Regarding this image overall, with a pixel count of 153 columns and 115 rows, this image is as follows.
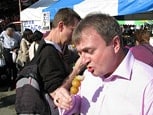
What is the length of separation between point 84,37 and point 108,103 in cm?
35

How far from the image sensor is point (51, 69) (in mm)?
2820

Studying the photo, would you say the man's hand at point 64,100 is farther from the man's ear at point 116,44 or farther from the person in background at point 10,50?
the person in background at point 10,50

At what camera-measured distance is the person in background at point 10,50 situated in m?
11.1

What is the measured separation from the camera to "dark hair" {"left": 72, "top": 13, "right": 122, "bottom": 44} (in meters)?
1.86

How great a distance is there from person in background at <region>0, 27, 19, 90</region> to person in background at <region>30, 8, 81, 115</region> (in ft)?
26.8

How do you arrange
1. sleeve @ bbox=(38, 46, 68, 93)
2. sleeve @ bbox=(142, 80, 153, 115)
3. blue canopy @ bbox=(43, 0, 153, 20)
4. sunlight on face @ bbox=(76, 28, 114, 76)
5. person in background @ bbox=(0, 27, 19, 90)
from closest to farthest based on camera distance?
sleeve @ bbox=(142, 80, 153, 115) → sunlight on face @ bbox=(76, 28, 114, 76) → sleeve @ bbox=(38, 46, 68, 93) → blue canopy @ bbox=(43, 0, 153, 20) → person in background @ bbox=(0, 27, 19, 90)

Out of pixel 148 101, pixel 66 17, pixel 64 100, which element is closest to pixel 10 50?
pixel 66 17

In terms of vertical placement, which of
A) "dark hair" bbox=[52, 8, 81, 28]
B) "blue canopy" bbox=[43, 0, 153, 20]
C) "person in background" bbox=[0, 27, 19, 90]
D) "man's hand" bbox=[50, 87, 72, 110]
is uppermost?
"dark hair" bbox=[52, 8, 81, 28]

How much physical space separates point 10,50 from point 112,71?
377 inches

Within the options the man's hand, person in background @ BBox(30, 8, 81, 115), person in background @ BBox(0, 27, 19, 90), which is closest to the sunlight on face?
the man's hand

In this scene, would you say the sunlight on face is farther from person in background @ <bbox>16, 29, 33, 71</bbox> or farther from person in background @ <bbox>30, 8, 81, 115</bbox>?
person in background @ <bbox>16, 29, 33, 71</bbox>

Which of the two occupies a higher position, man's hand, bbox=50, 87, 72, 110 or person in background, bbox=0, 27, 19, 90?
man's hand, bbox=50, 87, 72, 110

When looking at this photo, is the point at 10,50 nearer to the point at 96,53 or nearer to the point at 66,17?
the point at 66,17

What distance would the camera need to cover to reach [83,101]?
208 cm
